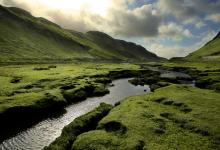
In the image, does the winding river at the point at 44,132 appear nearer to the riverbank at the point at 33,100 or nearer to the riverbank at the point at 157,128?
the riverbank at the point at 33,100

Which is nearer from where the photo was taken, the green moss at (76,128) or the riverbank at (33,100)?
the green moss at (76,128)

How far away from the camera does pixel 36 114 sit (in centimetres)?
7056

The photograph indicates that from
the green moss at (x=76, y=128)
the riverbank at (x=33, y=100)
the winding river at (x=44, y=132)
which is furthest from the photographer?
the riverbank at (x=33, y=100)

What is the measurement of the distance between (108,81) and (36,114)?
229 ft

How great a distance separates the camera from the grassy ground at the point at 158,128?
40938 millimetres

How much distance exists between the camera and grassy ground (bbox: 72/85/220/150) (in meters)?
40.9

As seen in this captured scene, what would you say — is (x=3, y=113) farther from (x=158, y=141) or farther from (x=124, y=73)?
(x=124, y=73)

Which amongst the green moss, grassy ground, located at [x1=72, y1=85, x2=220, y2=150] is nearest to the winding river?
the green moss

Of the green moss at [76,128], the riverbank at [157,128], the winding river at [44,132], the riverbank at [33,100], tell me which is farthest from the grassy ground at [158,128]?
the riverbank at [33,100]

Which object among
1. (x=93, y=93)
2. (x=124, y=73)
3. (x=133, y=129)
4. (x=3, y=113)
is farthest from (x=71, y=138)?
(x=124, y=73)

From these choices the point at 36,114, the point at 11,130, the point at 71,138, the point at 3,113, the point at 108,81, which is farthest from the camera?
the point at 108,81

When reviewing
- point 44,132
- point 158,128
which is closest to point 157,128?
point 158,128

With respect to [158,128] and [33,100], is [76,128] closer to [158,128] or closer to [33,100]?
[158,128]

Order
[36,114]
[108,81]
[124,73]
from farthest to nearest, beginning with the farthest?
1. [124,73]
2. [108,81]
3. [36,114]
